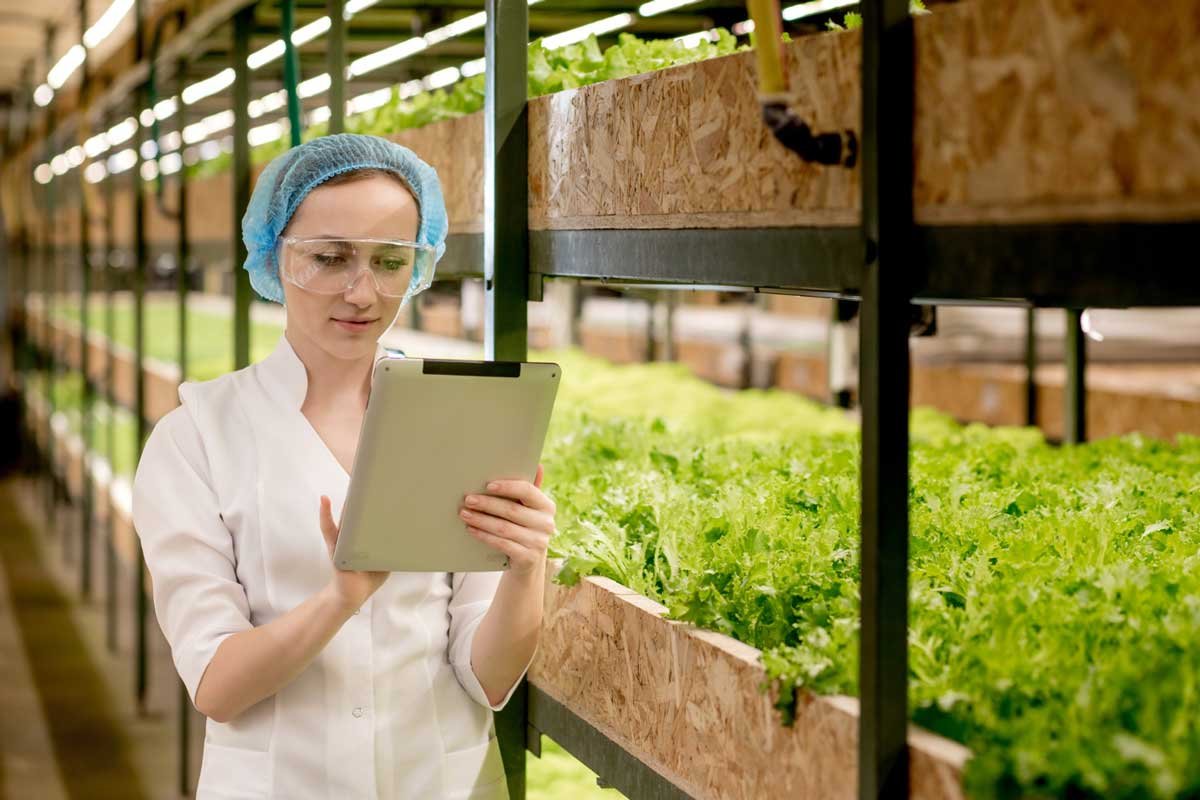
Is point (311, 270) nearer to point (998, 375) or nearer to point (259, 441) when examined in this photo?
point (259, 441)

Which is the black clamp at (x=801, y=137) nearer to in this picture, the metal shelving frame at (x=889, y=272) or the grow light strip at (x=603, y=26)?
the metal shelving frame at (x=889, y=272)

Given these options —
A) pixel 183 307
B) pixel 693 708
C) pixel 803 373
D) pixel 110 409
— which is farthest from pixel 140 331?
pixel 693 708

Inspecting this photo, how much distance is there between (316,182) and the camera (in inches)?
80.1

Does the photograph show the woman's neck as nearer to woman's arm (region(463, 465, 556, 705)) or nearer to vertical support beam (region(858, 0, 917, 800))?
woman's arm (region(463, 465, 556, 705))

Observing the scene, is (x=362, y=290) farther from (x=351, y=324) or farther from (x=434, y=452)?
(x=434, y=452)

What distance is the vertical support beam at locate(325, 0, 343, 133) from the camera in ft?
9.81

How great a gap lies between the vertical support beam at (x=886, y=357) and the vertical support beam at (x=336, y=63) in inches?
75.2

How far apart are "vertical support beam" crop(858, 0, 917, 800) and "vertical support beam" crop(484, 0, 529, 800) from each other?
1.05 m

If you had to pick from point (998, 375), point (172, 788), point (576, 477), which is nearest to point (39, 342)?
point (172, 788)

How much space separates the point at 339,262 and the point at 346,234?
6cm

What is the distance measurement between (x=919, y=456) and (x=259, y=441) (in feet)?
4.52

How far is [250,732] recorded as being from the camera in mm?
2031

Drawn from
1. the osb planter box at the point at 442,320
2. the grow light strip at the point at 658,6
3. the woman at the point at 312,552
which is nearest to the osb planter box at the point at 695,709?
the woman at the point at 312,552

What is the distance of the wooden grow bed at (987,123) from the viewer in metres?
1.11
